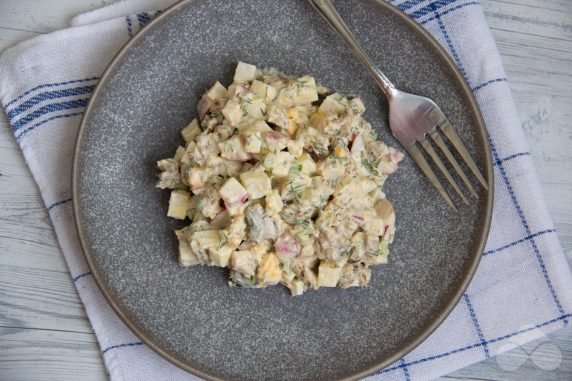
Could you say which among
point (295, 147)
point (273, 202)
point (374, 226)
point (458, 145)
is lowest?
point (374, 226)

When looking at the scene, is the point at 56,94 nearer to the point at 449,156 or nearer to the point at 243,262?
the point at 243,262

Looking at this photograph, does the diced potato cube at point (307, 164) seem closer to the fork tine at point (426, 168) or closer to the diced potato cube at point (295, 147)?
the diced potato cube at point (295, 147)

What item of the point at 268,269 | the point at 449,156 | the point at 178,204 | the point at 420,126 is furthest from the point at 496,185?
the point at 178,204

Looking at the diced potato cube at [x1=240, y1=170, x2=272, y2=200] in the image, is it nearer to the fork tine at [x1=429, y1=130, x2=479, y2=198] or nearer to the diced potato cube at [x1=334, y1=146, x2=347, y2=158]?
the diced potato cube at [x1=334, y1=146, x2=347, y2=158]

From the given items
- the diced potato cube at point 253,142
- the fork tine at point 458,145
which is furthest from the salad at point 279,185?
the fork tine at point 458,145

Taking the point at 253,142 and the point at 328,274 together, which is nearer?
the point at 253,142

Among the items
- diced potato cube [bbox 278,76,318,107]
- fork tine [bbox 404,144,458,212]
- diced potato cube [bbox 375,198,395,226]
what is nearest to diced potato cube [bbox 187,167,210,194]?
diced potato cube [bbox 278,76,318,107]
